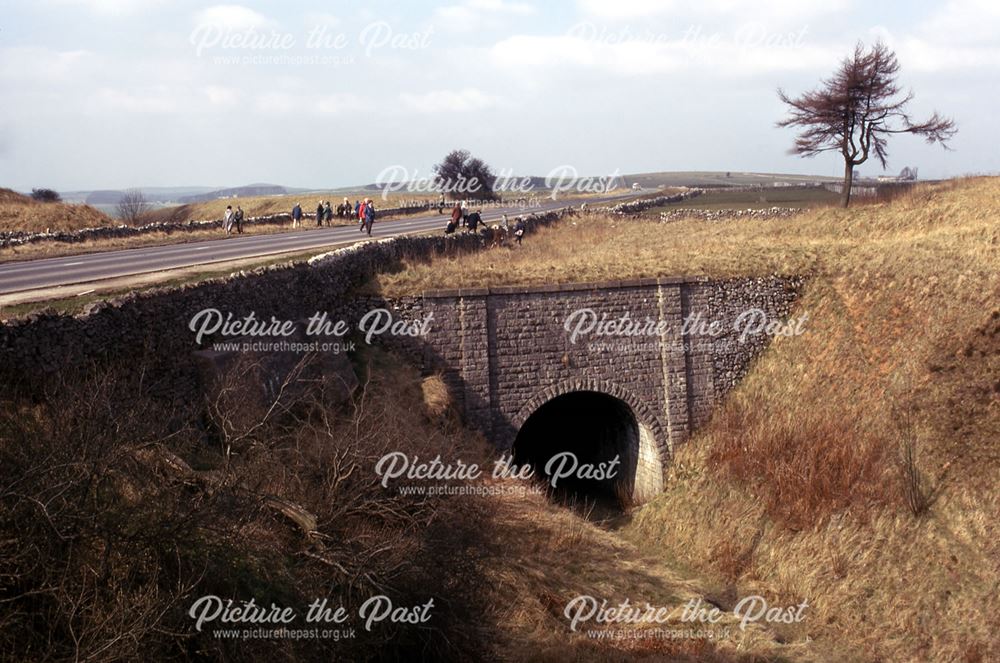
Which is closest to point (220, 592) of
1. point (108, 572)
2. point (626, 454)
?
point (108, 572)

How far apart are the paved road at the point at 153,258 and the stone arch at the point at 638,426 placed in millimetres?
8073

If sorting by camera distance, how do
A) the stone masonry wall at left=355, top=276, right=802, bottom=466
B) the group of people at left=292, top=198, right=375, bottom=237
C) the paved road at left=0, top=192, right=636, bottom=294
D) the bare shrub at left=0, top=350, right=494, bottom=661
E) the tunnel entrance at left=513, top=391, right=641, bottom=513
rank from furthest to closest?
the group of people at left=292, top=198, right=375, bottom=237 → the tunnel entrance at left=513, top=391, right=641, bottom=513 → the stone masonry wall at left=355, top=276, right=802, bottom=466 → the paved road at left=0, top=192, right=636, bottom=294 → the bare shrub at left=0, top=350, right=494, bottom=661

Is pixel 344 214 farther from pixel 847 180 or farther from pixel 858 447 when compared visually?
pixel 858 447

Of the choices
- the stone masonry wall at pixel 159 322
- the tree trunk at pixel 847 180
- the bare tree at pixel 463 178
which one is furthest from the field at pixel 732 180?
the stone masonry wall at pixel 159 322

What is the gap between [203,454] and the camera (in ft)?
32.8

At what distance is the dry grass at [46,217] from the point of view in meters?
32.1

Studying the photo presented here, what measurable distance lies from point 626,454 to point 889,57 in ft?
68.4

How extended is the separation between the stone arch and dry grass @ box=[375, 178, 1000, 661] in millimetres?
565

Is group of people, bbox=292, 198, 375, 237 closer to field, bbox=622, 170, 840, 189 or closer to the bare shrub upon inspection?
the bare shrub

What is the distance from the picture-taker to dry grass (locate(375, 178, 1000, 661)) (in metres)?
14.7

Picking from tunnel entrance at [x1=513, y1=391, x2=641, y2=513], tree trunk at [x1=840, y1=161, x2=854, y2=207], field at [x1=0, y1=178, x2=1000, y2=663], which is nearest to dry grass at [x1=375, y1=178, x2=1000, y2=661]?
field at [x1=0, y1=178, x2=1000, y2=663]

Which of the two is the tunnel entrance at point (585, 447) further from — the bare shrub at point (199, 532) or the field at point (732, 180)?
the field at point (732, 180)

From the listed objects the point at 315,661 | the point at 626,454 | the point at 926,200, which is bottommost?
the point at 626,454

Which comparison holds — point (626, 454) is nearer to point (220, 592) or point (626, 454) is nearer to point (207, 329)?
point (207, 329)
